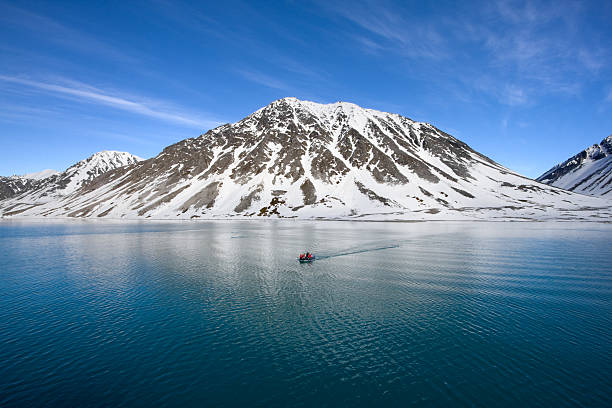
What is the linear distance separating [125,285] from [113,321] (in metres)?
13.7

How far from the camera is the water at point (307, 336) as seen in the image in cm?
1844

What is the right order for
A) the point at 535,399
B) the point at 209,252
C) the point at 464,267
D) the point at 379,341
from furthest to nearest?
1. the point at 209,252
2. the point at 464,267
3. the point at 379,341
4. the point at 535,399

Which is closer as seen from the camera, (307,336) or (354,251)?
(307,336)

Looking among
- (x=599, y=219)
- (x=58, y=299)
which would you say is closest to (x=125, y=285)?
(x=58, y=299)

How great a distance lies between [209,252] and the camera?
230ft

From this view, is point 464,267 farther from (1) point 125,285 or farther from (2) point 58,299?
(2) point 58,299

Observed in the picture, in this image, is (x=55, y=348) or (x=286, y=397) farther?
(x=55, y=348)

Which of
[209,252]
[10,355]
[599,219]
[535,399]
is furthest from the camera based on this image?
[599,219]

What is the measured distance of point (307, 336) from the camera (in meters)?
25.8

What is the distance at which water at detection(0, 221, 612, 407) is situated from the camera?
18.4 meters

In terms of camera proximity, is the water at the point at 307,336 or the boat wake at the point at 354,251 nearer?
the water at the point at 307,336

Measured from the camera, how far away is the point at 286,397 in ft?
58.6

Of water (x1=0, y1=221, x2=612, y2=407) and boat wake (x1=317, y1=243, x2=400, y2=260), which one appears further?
boat wake (x1=317, y1=243, x2=400, y2=260)

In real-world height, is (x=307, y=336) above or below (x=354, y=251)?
above
